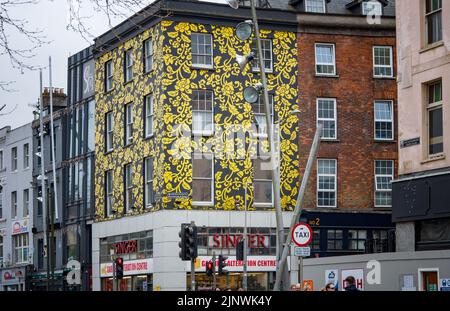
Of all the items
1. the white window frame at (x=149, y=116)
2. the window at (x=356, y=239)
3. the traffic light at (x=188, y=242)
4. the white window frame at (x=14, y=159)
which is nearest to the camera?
the traffic light at (x=188, y=242)

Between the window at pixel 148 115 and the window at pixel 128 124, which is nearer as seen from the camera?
the window at pixel 148 115

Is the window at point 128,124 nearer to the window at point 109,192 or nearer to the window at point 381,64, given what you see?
the window at point 109,192

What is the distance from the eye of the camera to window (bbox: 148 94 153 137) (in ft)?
147

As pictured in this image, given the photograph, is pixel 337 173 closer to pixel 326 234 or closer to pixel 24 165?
pixel 326 234

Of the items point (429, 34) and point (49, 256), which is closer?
point (429, 34)

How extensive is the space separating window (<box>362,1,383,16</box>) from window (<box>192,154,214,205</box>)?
1178cm

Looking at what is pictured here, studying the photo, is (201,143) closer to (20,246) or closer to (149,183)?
(149,183)

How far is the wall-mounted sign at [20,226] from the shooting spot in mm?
61562

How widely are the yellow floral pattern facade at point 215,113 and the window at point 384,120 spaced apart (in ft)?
14.1

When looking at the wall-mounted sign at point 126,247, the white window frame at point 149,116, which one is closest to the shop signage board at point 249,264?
the wall-mounted sign at point 126,247
